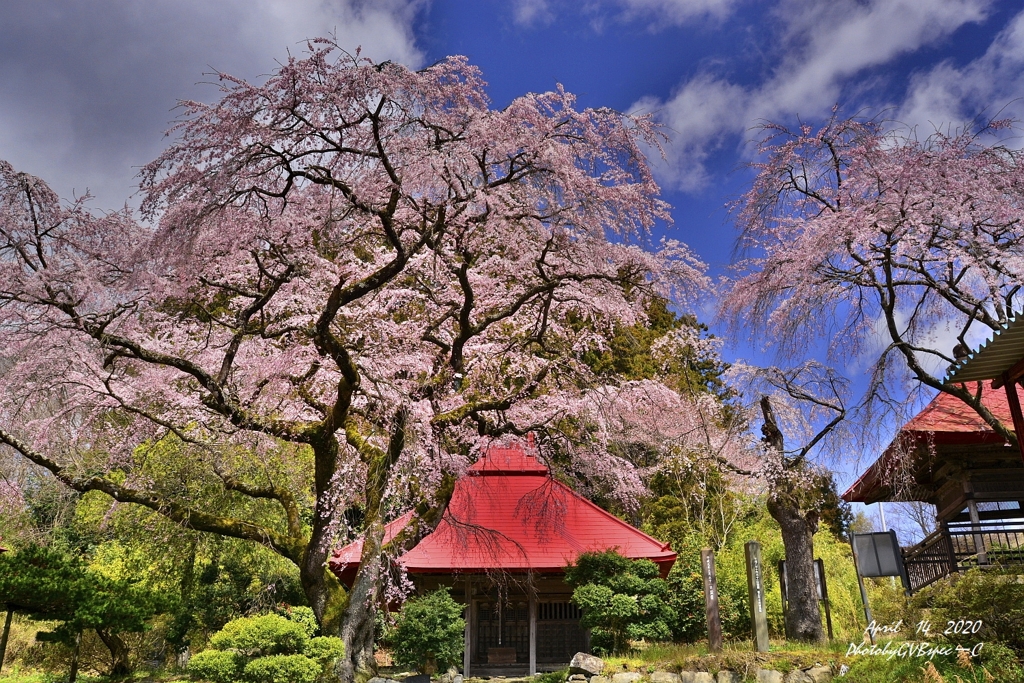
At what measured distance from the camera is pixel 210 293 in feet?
38.8

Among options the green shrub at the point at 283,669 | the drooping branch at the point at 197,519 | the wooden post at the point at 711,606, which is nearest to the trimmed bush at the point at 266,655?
the green shrub at the point at 283,669

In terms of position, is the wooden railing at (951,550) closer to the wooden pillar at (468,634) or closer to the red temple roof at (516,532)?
the red temple roof at (516,532)

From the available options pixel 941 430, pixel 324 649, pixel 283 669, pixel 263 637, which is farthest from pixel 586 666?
pixel 941 430

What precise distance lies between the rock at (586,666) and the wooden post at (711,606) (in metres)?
1.83

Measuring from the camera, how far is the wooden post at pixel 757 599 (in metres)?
10.7

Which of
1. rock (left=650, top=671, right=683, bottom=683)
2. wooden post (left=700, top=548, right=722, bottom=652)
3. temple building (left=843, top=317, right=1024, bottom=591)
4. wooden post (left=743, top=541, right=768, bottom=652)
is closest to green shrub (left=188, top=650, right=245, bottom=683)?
rock (left=650, top=671, right=683, bottom=683)

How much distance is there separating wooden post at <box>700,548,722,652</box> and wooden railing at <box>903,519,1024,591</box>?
3.68m

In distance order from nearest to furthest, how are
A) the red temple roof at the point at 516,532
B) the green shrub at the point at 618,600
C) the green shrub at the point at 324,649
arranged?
the green shrub at the point at 324,649 < the green shrub at the point at 618,600 < the red temple roof at the point at 516,532

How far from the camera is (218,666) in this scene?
980 centimetres

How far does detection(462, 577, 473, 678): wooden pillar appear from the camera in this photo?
15.4 metres

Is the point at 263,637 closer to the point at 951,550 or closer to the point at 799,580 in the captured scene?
the point at 799,580

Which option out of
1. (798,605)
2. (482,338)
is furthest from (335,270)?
(798,605)

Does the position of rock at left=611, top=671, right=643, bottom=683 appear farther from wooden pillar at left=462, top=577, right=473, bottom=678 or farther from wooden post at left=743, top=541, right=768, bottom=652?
wooden pillar at left=462, top=577, right=473, bottom=678

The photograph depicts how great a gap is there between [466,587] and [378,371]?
6.94 metres
